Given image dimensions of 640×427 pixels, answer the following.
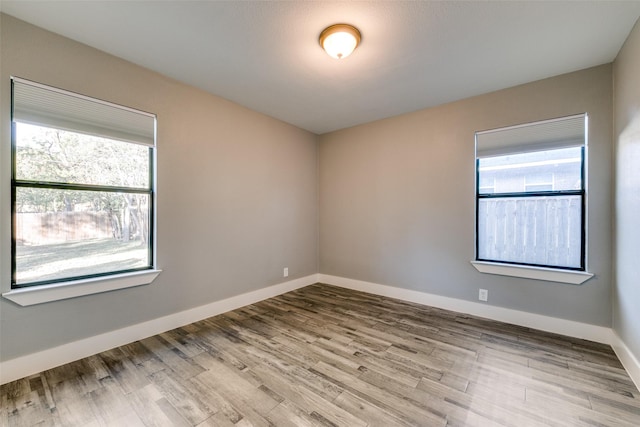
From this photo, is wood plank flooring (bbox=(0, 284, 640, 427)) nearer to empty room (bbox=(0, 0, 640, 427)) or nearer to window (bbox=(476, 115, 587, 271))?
empty room (bbox=(0, 0, 640, 427))

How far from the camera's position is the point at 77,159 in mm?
2234

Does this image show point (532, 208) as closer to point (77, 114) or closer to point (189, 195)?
point (189, 195)

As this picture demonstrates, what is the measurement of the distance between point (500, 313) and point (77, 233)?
4362 millimetres

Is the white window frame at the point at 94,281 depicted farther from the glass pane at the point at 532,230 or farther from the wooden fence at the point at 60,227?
the glass pane at the point at 532,230

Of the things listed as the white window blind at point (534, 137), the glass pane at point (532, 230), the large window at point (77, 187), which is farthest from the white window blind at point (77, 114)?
the glass pane at point (532, 230)

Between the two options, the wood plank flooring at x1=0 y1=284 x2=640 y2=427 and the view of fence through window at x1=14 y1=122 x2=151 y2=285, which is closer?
the wood plank flooring at x1=0 y1=284 x2=640 y2=427

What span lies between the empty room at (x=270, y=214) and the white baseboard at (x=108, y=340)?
14 millimetres

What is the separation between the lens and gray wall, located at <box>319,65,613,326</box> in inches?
98.2

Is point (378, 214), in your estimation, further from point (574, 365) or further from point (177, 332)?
point (177, 332)

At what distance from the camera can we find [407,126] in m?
3.65

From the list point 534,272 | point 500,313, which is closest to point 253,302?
point 500,313

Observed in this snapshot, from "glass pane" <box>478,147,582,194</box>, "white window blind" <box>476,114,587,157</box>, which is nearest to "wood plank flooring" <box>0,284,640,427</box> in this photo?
"glass pane" <box>478,147,582,194</box>

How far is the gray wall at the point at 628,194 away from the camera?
1932 millimetres

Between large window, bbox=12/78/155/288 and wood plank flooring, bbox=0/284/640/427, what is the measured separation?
2.78 ft
